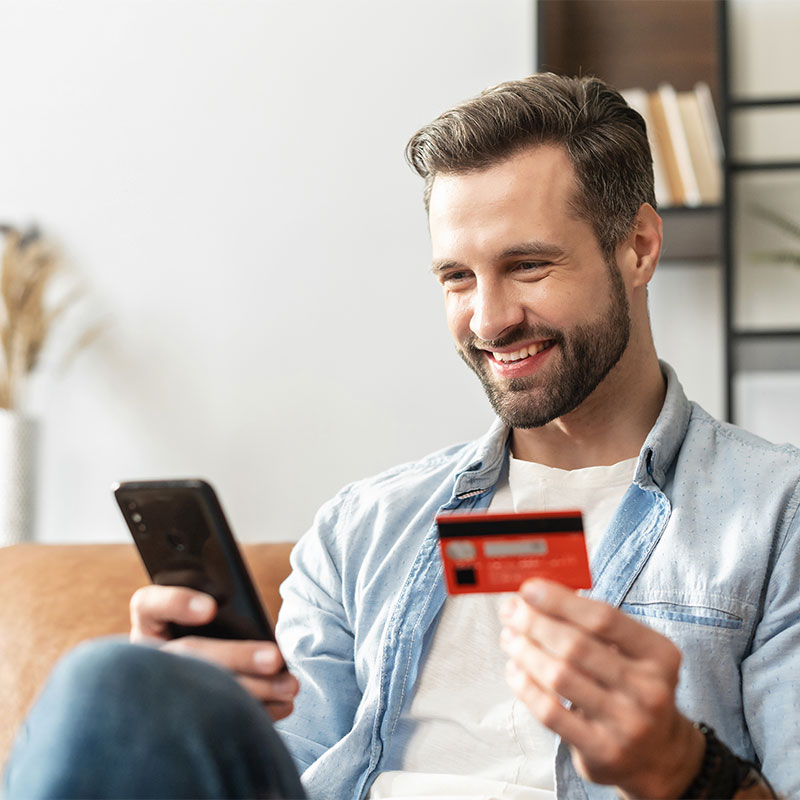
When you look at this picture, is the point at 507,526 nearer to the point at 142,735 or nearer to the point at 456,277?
the point at 142,735

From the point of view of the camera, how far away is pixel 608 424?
1.31 meters

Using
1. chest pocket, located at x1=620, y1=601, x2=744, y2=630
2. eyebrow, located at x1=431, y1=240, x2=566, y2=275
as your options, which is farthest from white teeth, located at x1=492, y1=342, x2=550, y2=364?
chest pocket, located at x1=620, y1=601, x2=744, y2=630

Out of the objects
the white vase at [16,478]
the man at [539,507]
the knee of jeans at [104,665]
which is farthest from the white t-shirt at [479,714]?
the white vase at [16,478]

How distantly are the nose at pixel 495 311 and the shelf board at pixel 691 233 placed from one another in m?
0.95

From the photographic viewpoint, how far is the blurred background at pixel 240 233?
2418 millimetres

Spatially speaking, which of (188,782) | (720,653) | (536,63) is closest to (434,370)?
(536,63)

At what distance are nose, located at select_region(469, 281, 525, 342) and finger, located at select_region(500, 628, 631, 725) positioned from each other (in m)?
0.53

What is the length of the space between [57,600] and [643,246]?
0.96 m

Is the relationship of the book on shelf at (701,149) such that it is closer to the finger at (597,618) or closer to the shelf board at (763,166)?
the shelf board at (763,166)

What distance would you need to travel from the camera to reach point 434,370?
240 cm

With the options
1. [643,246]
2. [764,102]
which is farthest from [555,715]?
[764,102]

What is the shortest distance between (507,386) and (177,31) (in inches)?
64.7

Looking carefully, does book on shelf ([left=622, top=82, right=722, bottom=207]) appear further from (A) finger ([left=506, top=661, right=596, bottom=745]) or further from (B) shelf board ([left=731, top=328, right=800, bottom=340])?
(A) finger ([left=506, top=661, right=596, bottom=745])

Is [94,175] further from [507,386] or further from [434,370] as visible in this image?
[507,386]
